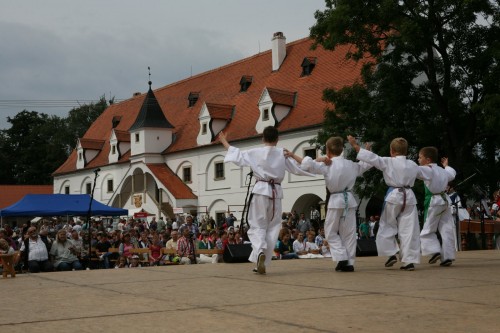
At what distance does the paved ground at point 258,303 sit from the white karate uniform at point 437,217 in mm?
1538

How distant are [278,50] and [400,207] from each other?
39175mm

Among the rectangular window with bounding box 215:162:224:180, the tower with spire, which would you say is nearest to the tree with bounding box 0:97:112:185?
the tower with spire

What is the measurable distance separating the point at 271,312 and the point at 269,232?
421 cm

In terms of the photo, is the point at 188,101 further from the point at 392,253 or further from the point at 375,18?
the point at 392,253

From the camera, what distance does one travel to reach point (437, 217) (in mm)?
11320

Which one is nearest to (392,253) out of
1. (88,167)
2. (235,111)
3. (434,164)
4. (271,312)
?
(434,164)

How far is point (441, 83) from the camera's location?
2931 centimetres

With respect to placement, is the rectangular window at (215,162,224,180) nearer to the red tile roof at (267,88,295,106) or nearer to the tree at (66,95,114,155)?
the red tile roof at (267,88,295,106)

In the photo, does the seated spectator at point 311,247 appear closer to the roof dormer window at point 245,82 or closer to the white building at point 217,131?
the white building at point 217,131

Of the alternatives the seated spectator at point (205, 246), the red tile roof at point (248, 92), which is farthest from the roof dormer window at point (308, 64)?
the seated spectator at point (205, 246)

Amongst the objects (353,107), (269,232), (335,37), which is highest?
(335,37)

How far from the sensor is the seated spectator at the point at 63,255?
16281mm

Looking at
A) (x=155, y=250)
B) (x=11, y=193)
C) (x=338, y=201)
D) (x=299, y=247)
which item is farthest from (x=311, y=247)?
(x=11, y=193)

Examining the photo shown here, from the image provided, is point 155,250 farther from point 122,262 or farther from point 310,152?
point 310,152
